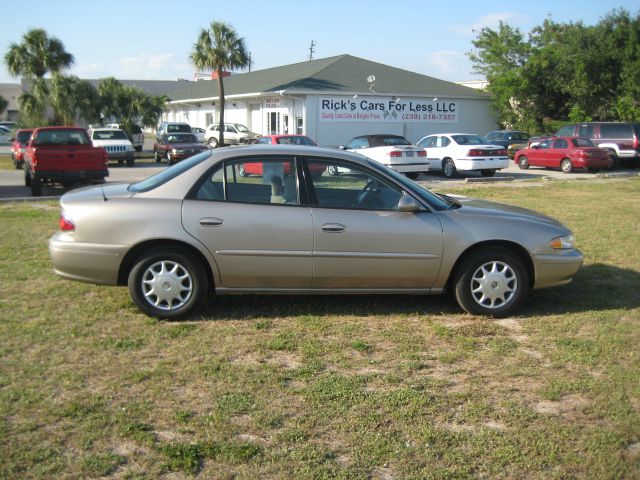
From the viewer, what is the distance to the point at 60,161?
15.1 m

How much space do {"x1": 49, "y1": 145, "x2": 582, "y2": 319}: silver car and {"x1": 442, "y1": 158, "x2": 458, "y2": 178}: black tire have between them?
16.4 m

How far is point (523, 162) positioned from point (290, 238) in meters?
22.6

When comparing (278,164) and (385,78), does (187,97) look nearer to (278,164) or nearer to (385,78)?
(385,78)

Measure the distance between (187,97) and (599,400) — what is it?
1936 inches

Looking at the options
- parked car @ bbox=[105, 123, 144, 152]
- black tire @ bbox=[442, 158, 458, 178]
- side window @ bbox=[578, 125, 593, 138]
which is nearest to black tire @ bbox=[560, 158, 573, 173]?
side window @ bbox=[578, 125, 593, 138]

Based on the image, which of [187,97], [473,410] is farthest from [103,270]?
[187,97]

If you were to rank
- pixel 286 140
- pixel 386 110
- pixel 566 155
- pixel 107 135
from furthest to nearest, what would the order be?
pixel 386 110, pixel 107 135, pixel 566 155, pixel 286 140

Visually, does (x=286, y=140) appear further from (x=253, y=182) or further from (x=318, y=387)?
(x=318, y=387)

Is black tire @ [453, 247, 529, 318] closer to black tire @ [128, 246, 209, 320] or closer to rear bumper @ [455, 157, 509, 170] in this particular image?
black tire @ [128, 246, 209, 320]

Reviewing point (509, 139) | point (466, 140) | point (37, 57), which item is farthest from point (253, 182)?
point (37, 57)

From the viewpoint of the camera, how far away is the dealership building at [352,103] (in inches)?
1342

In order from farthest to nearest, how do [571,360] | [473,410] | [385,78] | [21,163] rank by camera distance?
[385,78], [21,163], [571,360], [473,410]

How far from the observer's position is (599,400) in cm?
417

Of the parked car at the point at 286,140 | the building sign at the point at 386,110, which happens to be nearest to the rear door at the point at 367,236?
the parked car at the point at 286,140
